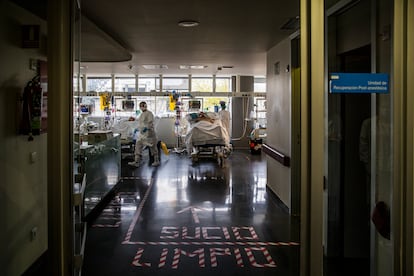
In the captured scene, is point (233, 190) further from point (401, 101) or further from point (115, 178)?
point (401, 101)

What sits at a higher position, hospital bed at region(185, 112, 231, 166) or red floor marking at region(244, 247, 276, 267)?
hospital bed at region(185, 112, 231, 166)

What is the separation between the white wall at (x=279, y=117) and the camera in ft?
18.0

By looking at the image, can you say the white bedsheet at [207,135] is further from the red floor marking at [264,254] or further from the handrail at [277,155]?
the red floor marking at [264,254]

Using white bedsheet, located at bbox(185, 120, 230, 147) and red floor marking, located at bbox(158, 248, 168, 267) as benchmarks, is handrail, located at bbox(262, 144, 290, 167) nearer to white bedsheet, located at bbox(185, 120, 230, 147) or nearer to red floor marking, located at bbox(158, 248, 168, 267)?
red floor marking, located at bbox(158, 248, 168, 267)

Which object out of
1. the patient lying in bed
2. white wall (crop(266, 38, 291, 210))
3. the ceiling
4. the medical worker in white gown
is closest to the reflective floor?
white wall (crop(266, 38, 291, 210))

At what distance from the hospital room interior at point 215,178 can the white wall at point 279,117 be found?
0.12 feet

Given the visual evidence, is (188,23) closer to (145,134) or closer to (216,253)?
(216,253)

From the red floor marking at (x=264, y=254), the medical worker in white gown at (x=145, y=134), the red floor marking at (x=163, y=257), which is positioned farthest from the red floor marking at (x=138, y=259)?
the medical worker in white gown at (x=145, y=134)

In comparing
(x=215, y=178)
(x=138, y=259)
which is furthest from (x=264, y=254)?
(x=215, y=178)

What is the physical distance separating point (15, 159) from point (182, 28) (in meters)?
2.80

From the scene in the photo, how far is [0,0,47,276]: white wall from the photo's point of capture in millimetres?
2809

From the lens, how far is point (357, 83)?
1957mm

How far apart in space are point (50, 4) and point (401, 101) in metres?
1.93

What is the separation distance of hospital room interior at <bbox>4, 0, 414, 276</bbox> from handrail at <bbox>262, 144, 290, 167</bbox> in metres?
0.04
